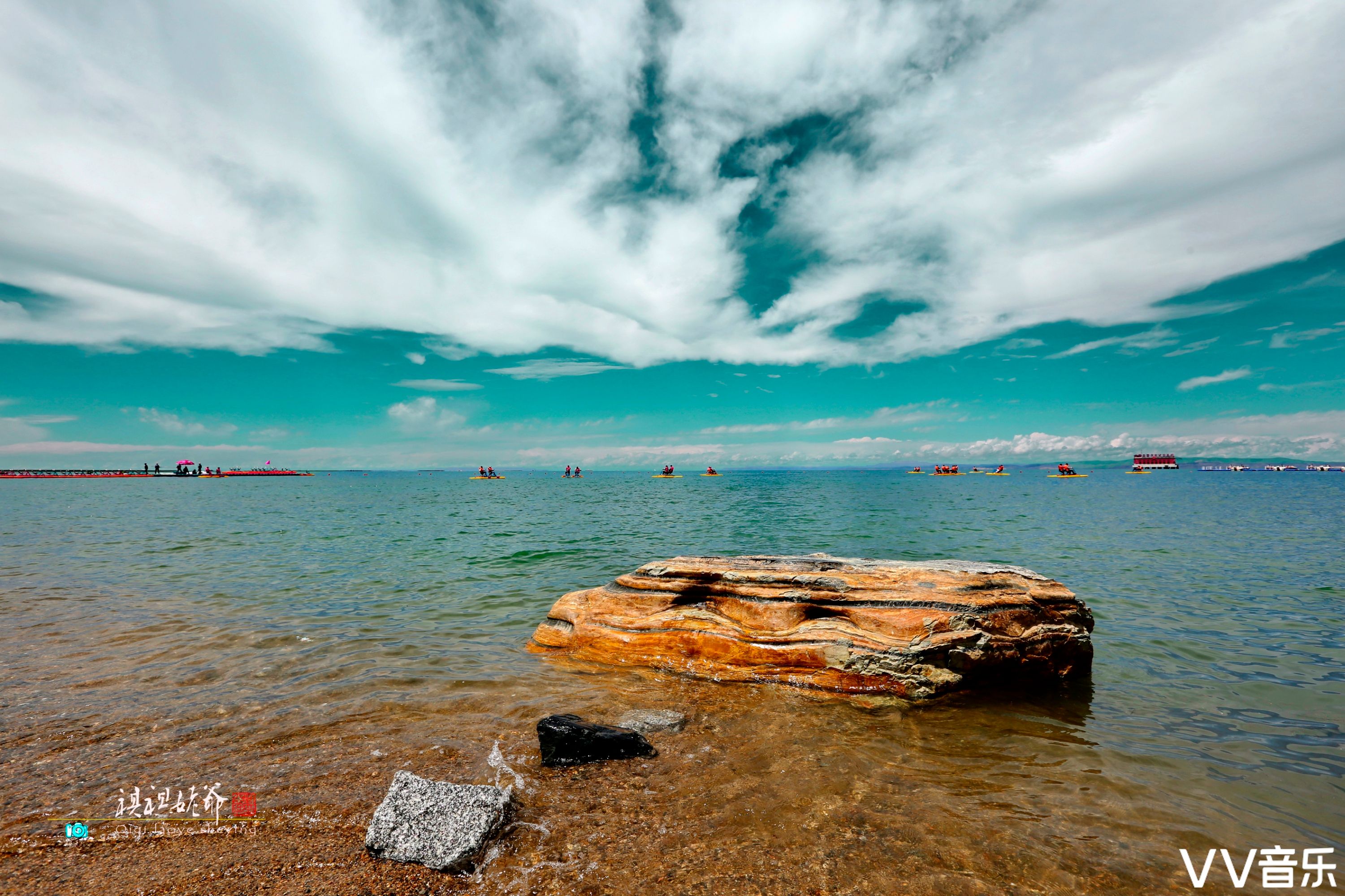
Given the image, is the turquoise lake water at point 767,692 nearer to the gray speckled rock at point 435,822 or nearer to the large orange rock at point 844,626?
the large orange rock at point 844,626

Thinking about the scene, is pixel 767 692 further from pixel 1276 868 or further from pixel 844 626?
pixel 1276 868

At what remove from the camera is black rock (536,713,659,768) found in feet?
20.9

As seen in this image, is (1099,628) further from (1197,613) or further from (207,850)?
(207,850)

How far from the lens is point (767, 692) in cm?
887

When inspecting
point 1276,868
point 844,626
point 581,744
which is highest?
point 844,626

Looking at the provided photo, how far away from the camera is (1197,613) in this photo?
43.4ft

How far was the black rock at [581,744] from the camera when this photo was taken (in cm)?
636

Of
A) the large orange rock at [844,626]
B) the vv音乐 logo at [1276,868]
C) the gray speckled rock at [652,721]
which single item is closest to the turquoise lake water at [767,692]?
the vv音乐 logo at [1276,868]

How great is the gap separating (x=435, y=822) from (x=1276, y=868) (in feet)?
27.2

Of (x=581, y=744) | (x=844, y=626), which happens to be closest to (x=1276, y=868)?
(x=844, y=626)

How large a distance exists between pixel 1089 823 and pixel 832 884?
3261 mm

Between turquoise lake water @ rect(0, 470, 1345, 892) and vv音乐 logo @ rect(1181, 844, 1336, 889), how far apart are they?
4.9 inches

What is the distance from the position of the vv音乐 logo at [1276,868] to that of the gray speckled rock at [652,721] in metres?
5.63

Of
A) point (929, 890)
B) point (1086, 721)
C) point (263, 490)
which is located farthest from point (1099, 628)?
point (263, 490)
